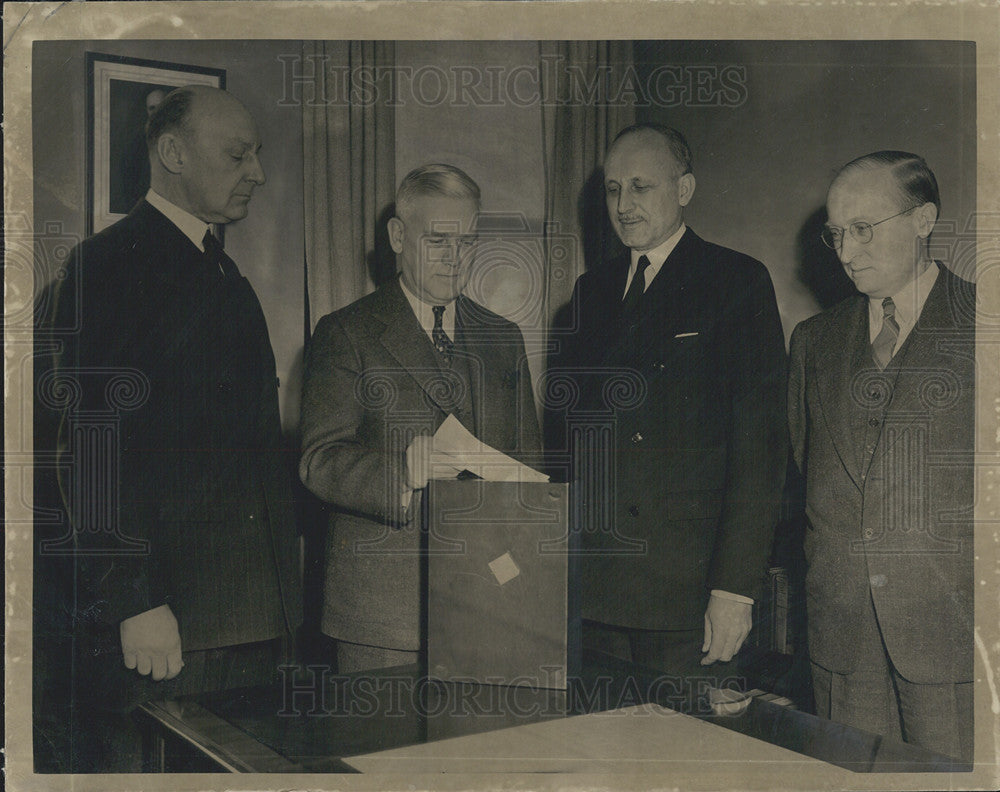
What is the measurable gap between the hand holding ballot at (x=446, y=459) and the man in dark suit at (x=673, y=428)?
0.25m

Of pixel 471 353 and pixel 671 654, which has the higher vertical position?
pixel 471 353

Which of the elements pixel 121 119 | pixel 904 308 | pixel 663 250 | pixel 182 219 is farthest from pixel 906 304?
pixel 121 119

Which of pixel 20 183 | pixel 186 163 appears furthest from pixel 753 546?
pixel 20 183

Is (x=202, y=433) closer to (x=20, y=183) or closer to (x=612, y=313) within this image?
(x=20, y=183)

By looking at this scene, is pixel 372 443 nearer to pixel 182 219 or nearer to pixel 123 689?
pixel 182 219

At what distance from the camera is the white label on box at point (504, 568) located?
2291mm

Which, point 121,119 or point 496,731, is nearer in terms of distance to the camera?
point 496,731

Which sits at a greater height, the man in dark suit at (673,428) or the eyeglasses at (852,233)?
the eyeglasses at (852,233)

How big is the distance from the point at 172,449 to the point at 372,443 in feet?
1.79

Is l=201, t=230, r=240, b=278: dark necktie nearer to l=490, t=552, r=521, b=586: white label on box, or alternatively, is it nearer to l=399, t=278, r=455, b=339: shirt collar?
l=399, t=278, r=455, b=339: shirt collar

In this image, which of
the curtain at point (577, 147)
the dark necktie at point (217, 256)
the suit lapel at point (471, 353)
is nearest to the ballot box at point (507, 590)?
the suit lapel at point (471, 353)

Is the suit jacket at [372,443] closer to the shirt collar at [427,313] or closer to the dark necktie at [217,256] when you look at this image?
the shirt collar at [427,313]

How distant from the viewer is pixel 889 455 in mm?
2697

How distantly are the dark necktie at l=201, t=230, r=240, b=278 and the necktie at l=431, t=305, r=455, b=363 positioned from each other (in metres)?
0.56
